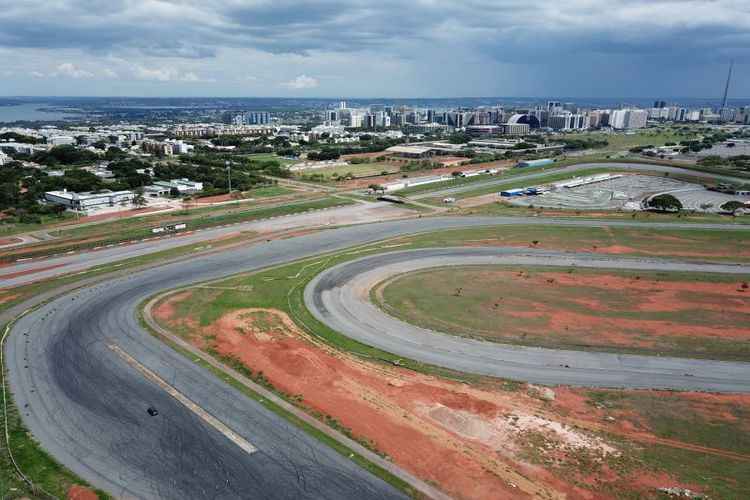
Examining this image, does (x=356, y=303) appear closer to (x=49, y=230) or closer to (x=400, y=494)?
(x=400, y=494)

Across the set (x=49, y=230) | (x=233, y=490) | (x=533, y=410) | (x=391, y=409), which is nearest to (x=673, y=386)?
(x=533, y=410)

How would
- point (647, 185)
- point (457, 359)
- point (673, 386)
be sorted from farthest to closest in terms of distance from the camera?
1. point (647, 185)
2. point (457, 359)
3. point (673, 386)

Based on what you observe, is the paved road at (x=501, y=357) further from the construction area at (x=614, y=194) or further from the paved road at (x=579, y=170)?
the construction area at (x=614, y=194)

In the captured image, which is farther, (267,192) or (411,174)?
(411,174)

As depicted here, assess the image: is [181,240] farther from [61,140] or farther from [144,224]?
[61,140]

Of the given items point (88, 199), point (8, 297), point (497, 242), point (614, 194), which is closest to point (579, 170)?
point (614, 194)
